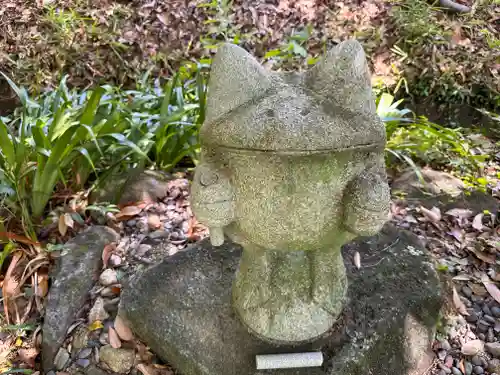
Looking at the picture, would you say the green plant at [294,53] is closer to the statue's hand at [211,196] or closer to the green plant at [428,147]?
the green plant at [428,147]

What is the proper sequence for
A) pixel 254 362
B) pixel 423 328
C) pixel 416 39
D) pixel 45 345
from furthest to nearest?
pixel 416 39
pixel 45 345
pixel 423 328
pixel 254 362

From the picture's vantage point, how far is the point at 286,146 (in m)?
1.02

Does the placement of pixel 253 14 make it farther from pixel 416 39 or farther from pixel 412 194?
pixel 412 194

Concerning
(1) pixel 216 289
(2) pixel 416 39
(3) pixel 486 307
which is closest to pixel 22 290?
(1) pixel 216 289

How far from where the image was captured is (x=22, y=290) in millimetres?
1957

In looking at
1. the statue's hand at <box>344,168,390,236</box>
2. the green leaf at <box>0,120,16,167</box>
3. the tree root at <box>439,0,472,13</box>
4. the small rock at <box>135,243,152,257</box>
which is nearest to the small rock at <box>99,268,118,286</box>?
the small rock at <box>135,243,152,257</box>

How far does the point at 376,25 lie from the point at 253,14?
3.51ft

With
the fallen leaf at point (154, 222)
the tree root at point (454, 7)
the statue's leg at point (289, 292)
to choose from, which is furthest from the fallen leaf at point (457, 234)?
the tree root at point (454, 7)

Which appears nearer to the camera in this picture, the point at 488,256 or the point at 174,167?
the point at 488,256

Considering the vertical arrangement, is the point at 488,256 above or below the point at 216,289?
below

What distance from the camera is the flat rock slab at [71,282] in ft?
5.70

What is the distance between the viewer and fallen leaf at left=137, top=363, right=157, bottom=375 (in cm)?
161

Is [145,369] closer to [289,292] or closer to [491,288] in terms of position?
[289,292]

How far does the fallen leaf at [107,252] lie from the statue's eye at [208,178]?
1.08m
